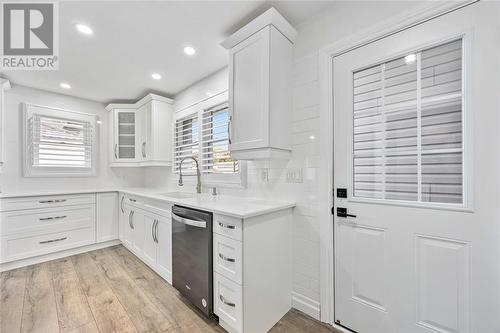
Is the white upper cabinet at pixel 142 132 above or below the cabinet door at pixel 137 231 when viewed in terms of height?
above

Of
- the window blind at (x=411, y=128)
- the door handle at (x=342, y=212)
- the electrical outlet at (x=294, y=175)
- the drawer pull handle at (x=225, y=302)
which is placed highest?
the window blind at (x=411, y=128)

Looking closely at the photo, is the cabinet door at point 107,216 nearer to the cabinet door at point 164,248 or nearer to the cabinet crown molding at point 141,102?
the cabinet crown molding at point 141,102

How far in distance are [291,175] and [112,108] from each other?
3.59 metres

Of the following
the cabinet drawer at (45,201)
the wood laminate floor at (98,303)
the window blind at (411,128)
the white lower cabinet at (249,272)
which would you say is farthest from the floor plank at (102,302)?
the window blind at (411,128)

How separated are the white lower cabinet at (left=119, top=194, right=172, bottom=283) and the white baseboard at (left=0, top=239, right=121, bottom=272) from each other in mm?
357

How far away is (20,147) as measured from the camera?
3.21 m

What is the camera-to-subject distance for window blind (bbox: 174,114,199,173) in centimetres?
318

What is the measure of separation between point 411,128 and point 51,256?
174 inches

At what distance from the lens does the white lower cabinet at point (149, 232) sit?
7.50ft

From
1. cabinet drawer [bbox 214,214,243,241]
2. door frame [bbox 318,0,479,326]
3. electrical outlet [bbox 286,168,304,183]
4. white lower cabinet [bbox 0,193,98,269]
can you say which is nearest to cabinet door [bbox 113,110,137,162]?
white lower cabinet [bbox 0,193,98,269]

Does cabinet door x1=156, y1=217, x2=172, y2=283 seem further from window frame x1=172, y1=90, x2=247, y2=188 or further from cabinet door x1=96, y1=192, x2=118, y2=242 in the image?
cabinet door x1=96, y1=192, x2=118, y2=242

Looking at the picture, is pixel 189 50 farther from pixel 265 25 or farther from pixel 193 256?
pixel 193 256

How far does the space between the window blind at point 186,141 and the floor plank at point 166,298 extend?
1408mm

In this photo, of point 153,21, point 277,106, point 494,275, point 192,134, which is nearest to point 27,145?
point 192,134
